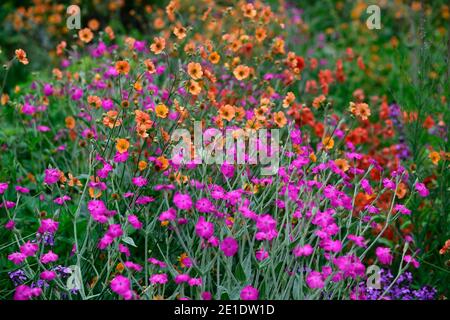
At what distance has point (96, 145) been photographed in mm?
2727

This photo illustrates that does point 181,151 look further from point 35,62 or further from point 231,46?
point 35,62

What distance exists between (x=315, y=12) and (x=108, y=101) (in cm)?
466

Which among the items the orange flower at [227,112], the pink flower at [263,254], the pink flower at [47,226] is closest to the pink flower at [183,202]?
the pink flower at [263,254]

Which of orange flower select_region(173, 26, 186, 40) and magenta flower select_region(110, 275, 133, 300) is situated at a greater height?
orange flower select_region(173, 26, 186, 40)

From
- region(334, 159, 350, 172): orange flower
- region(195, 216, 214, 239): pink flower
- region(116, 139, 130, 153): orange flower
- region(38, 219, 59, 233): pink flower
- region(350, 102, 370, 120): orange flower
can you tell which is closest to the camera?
region(195, 216, 214, 239): pink flower

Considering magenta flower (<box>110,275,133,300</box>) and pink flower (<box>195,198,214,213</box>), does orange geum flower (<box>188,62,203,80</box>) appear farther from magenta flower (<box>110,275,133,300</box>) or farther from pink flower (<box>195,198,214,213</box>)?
magenta flower (<box>110,275,133,300</box>)

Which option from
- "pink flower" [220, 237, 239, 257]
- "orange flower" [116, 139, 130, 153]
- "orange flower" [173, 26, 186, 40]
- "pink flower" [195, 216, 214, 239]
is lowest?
"pink flower" [220, 237, 239, 257]

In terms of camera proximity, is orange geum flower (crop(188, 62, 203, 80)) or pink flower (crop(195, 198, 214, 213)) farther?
orange geum flower (crop(188, 62, 203, 80))

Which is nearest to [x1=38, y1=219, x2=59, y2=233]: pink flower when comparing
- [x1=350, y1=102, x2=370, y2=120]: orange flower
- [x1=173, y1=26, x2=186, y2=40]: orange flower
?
[x1=173, y1=26, x2=186, y2=40]: orange flower

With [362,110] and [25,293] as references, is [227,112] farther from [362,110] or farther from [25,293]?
[25,293]

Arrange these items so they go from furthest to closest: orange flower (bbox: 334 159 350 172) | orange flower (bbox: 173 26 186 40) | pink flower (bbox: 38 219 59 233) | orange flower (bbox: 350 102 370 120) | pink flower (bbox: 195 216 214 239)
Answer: orange flower (bbox: 173 26 186 40), orange flower (bbox: 350 102 370 120), orange flower (bbox: 334 159 350 172), pink flower (bbox: 38 219 59 233), pink flower (bbox: 195 216 214 239)

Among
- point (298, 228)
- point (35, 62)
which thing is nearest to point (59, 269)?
point (298, 228)

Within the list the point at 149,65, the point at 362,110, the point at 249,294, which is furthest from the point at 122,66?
the point at 249,294

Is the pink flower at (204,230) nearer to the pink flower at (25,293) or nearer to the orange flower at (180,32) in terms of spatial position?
the pink flower at (25,293)
